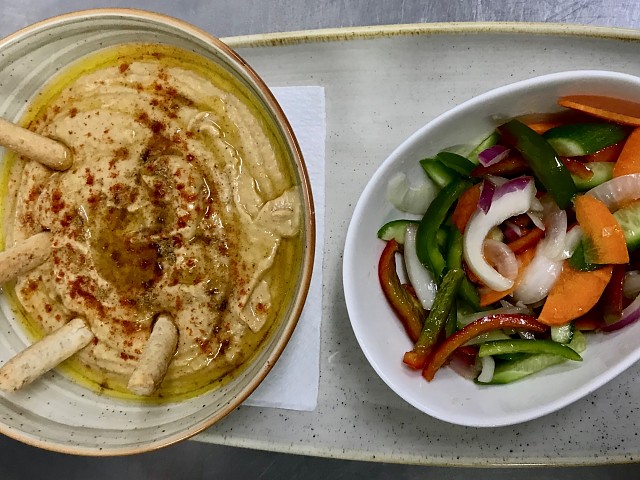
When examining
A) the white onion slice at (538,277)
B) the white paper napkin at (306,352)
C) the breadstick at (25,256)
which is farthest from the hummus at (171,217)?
the white onion slice at (538,277)

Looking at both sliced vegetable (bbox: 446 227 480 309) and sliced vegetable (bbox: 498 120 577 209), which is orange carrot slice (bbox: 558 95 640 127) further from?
sliced vegetable (bbox: 446 227 480 309)

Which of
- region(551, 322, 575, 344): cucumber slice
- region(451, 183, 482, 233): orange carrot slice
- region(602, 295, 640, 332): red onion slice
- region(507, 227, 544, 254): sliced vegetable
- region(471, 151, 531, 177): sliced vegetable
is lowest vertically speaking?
region(551, 322, 575, 344): cucumber slice

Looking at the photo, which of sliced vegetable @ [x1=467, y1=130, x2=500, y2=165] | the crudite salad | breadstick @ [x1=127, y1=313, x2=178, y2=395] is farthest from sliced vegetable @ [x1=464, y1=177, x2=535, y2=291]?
breadstick @ [x1=127, y1=313, x2=178, y2=395]

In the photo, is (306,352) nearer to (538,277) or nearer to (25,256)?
(538,277)

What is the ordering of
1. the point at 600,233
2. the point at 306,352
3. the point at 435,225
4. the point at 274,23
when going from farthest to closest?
the point at 274,23, the point at 306,352, the point at 435,225, the point at 600,233

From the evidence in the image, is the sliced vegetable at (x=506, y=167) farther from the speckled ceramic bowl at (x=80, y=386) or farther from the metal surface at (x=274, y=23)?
the metal surface at (x=274, y=23)

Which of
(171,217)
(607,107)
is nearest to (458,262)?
(607,107)
